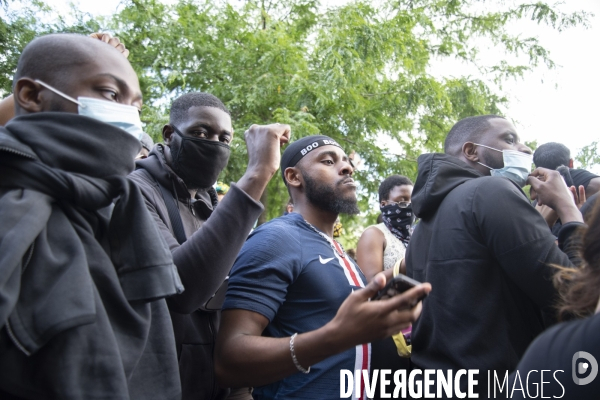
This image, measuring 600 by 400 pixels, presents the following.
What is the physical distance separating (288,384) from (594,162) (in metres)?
8.36

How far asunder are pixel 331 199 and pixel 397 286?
58.6 inches

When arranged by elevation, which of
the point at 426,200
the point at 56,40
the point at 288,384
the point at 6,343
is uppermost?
the point at 56,40

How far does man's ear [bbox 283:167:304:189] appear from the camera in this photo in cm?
349

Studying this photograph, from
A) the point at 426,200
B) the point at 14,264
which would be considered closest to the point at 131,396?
the point at 14,264

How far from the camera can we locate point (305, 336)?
217 cm

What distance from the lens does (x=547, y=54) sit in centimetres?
1041

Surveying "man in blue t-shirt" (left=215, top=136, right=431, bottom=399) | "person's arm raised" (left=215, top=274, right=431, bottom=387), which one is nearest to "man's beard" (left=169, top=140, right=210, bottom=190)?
"man in blue t-shirt" (left=215, top=136, right=431, bottom=399)

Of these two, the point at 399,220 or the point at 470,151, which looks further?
the point at 399,220

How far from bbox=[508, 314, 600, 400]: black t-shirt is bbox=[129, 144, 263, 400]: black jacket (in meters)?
1.17

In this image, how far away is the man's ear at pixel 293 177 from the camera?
3.49m

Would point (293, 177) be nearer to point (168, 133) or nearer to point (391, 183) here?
point (168, 133)

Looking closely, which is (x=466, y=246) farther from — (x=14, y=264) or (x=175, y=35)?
(x=175, y=35)

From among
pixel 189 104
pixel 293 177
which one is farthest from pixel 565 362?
pixel 293 177

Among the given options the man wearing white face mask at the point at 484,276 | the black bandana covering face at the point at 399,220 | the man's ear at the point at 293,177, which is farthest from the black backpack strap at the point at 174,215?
the black bandana covering face at the point at 399,220
